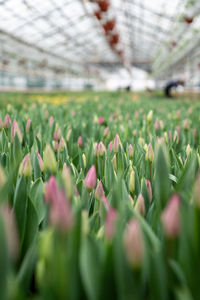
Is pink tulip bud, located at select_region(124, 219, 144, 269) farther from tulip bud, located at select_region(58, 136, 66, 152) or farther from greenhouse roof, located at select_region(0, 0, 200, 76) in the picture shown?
greenhouse roof, located at select_region(0, 0, 200, 76)

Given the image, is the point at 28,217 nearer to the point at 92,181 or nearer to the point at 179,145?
the point at 92,181

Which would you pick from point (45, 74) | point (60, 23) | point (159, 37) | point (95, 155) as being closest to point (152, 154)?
point (95, 155)

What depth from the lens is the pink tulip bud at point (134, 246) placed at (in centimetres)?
28

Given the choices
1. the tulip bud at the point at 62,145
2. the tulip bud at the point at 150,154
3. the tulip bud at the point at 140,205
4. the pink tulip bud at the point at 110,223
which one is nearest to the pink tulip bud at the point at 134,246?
the pink tulip bud at the point at 110,223

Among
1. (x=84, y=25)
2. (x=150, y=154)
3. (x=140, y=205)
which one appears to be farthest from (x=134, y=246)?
(x=84, y=25)

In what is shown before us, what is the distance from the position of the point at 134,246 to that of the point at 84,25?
75.8 ft

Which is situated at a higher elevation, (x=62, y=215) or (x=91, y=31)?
(x=91, y=31)

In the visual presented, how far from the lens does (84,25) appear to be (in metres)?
21.4

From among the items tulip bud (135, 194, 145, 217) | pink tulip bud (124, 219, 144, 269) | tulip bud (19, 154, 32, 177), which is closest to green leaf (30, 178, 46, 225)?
tulip bud (19, 154, 32, 177)

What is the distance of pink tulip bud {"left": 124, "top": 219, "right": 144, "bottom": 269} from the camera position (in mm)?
280

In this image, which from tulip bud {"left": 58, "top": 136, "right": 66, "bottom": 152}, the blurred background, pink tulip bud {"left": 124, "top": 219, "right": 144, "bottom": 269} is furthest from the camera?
the blurred background

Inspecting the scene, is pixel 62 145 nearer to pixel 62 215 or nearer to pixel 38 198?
pixel 38 198

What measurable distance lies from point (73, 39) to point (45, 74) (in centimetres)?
962

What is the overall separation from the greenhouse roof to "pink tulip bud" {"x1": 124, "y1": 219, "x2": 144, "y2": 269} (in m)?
9.45
